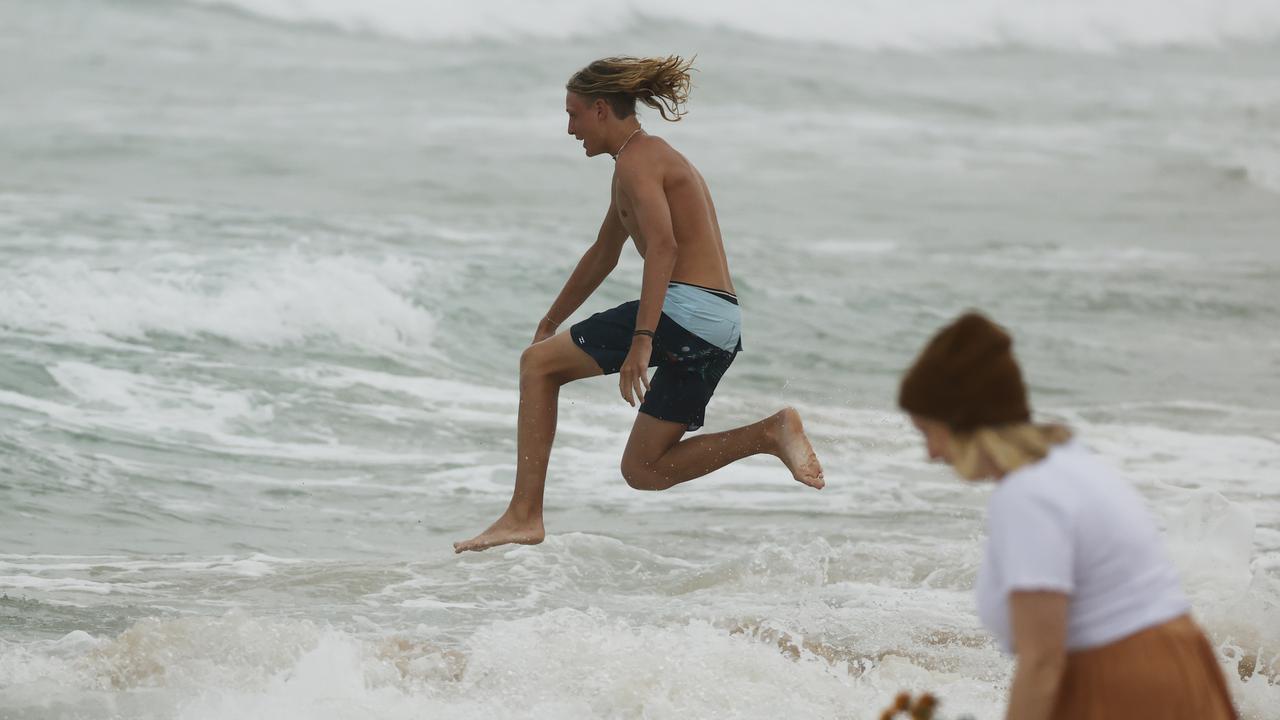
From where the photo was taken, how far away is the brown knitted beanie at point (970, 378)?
2.71 metres

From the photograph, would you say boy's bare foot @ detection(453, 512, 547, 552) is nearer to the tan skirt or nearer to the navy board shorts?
the navy board shorts

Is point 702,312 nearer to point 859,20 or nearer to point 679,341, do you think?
point 679,341

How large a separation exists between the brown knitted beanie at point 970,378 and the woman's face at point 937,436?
0.08 feet

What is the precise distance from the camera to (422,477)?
917 centimetres

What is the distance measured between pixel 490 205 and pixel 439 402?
10.4m

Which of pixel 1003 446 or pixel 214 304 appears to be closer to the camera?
pixel 1003 446

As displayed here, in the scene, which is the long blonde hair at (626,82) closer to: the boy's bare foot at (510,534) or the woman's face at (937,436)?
the boy's bare foot at (510,534)

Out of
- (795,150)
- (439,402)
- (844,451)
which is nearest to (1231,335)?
(844,451)

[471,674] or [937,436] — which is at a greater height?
[937,436]

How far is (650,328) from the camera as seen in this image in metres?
5.32

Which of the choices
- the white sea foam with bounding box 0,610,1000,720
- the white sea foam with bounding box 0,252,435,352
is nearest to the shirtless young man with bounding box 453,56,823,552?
the white sea foam with bounding box 0,610,1000,720

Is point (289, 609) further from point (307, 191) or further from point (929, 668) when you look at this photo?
point (307, 191)

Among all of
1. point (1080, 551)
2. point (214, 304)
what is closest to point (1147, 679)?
point (1080, 551)

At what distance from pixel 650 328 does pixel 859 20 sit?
153ft
